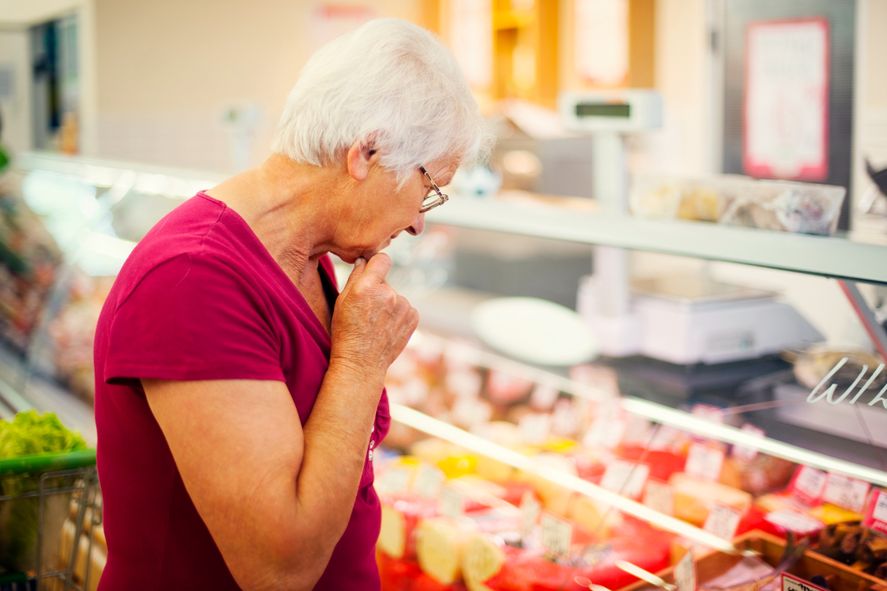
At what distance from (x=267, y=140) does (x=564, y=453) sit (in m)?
5.66

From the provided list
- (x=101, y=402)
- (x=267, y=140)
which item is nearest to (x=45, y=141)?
(x=267, y=140)

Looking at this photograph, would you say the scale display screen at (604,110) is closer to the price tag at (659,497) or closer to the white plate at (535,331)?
the white plate at (535,331)

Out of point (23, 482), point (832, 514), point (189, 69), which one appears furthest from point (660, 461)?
point (189, 69)

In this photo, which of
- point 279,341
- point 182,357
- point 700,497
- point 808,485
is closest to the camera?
point 182,357

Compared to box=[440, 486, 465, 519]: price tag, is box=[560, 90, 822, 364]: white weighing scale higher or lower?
higher

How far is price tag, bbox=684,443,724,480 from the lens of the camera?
2143mm

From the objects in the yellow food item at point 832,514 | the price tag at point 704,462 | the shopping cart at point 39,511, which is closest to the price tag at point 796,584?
the yellow food item at point 832,514

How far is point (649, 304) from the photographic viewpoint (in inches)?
102

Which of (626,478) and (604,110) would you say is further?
(604,110)

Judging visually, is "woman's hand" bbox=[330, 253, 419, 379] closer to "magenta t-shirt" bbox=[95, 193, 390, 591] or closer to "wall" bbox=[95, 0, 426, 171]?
"magenta t-shirt" bbox=[95, 193, 390, 591]

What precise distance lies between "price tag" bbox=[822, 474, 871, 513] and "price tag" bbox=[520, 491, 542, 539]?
0.66 meters

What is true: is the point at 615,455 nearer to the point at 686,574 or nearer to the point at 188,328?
the point at 686,574

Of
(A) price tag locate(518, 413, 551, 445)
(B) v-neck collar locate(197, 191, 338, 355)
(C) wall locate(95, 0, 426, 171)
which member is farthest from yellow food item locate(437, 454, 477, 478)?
(C) wall locate(95, 0, 426, 171)

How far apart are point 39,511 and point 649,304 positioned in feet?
5.16
